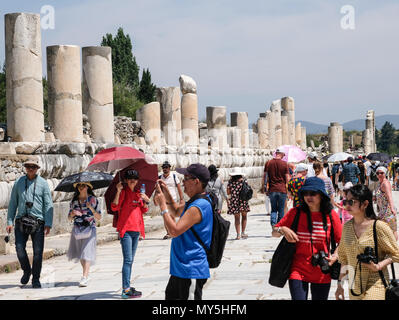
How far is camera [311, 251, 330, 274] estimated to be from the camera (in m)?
5.38

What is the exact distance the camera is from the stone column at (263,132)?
33.4 meters

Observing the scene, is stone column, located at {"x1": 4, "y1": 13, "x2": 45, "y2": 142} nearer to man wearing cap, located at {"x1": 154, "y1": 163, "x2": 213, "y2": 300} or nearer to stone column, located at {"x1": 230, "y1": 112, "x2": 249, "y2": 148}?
man wearing cap, located at {"x1": 154, "y1": 163, "x2": 213, "y2": 300}

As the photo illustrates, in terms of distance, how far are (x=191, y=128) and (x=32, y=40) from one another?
10.3 metres

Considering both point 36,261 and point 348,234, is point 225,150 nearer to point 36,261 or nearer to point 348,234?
point 36,261

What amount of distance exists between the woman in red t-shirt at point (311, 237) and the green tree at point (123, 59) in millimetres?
52433

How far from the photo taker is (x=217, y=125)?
85.5 ft

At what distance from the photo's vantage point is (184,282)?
5.48 meters

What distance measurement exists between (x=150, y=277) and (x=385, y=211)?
11.4 ft

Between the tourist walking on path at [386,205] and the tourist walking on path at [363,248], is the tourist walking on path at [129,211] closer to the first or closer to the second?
the tourist walking on path at [363,248]

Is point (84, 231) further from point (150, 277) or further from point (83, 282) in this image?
point (150, 277)

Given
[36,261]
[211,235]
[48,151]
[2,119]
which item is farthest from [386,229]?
[2,119]

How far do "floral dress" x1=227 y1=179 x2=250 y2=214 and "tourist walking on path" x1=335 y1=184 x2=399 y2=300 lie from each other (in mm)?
7526

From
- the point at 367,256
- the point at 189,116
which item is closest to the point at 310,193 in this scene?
the point at 367,256

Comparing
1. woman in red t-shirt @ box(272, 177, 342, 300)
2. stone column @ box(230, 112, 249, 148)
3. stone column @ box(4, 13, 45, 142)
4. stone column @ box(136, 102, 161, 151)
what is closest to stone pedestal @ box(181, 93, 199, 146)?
stone column @ box(136, 102, 161, 151)
